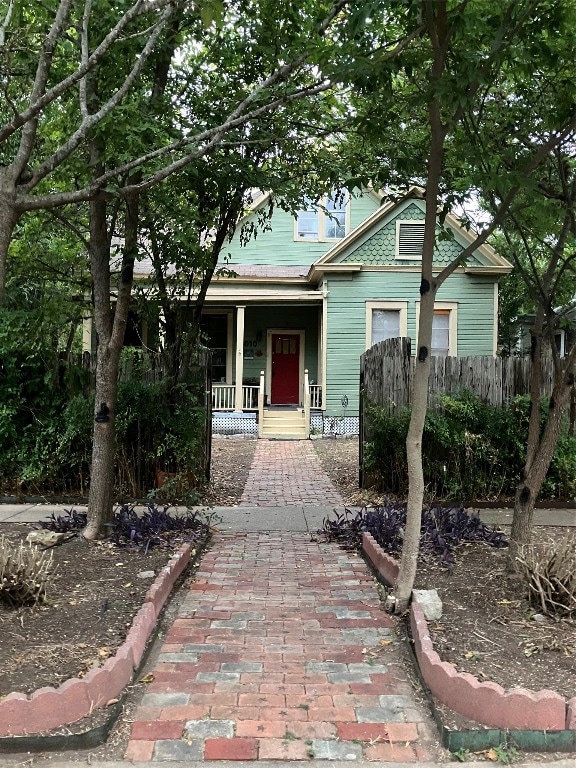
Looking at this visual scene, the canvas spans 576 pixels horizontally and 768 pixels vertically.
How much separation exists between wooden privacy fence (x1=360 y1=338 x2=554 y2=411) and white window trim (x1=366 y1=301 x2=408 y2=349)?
7814mm

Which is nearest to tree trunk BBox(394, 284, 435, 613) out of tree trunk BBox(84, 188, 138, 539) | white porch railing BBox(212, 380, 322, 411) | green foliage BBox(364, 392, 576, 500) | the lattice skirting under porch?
tree trunk BBox(84, 188, 138, 539)

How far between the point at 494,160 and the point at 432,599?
142 inches

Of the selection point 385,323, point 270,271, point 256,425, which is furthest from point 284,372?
point 385,323

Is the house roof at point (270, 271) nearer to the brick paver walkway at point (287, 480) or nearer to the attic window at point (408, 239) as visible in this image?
the attic window at point (408, 239)

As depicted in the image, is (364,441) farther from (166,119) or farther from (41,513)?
(166,119)

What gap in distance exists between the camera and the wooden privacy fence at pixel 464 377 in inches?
350

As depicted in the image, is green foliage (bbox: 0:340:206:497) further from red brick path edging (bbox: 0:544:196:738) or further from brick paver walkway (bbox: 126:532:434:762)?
red brick path edging (bbox: 0:544:196:738)

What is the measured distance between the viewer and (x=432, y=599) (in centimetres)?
427

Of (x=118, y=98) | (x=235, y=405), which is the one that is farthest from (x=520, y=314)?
(x=118, y=98)

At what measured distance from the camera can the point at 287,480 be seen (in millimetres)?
10500

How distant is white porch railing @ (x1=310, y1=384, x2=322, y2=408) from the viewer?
17609 mm

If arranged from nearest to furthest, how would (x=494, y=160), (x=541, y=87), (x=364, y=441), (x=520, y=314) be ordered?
(x=494, y=160) < (x=541, y=87) < (x=364, y=441) < (x=520, y=314)

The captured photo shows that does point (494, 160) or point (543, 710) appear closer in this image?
point (543, 710)

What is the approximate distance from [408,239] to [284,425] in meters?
6.04
